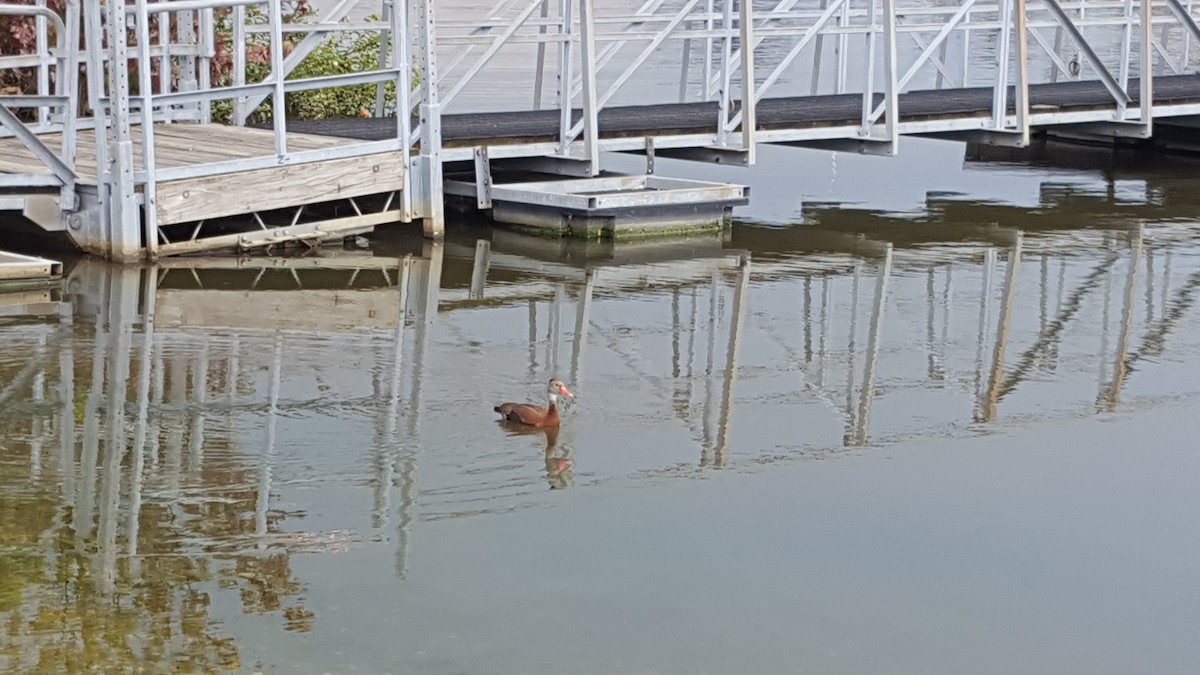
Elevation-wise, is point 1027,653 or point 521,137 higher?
point 521,137

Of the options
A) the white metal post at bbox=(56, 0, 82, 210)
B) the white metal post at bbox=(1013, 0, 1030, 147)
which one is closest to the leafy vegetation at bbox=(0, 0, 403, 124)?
the white metal post at bbox=(56, 0, 82, 210)

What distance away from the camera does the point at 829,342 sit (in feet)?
40.0

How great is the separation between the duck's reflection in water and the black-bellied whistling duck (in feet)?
0.09

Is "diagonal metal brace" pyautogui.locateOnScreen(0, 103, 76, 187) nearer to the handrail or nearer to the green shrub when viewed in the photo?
the handrail

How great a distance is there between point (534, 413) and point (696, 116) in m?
8.79

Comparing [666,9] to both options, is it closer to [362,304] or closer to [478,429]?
[362,304]

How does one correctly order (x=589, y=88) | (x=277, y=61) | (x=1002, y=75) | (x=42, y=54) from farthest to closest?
(x=1002, y=75)
(x=589, y=88)
(x=42, y=54)
(x=277, y=61)

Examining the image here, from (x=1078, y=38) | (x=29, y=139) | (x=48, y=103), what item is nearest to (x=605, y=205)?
(x=48, y=103)

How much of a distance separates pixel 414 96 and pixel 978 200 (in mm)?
5779

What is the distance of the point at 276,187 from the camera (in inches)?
567

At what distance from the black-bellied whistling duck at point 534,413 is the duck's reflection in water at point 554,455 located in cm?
3

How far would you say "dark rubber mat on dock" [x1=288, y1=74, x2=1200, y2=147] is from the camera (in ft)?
54.7

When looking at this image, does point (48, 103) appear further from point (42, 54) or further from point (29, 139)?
point (42, 54)

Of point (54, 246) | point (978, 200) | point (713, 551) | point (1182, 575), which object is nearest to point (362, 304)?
point (54, 246)
